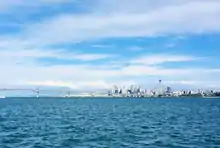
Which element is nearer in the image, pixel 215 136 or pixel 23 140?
pixel 23 140

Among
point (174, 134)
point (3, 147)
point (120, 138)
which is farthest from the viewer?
point (174, 134)

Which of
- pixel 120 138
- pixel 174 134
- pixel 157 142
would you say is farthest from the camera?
pixel 174 134

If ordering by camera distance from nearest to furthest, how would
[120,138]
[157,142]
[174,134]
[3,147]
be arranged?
[3,147]
[157,142]
[120,138]
[174,134]

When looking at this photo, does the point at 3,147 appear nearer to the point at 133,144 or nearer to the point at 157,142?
the point at 133,144

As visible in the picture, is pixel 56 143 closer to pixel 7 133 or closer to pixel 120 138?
pixel 120 138

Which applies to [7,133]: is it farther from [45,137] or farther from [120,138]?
[120,138]

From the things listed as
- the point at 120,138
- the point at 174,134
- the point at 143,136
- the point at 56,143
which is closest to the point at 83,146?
the point at 56,143

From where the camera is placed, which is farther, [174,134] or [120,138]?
[174,134]

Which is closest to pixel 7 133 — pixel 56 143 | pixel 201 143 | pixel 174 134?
pixel 56 143

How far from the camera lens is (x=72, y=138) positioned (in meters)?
53.0

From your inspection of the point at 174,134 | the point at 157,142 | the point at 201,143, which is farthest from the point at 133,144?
the point at 174,134

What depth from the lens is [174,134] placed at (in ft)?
191

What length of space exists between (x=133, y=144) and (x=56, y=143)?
828cm

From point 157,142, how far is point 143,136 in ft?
18.9
